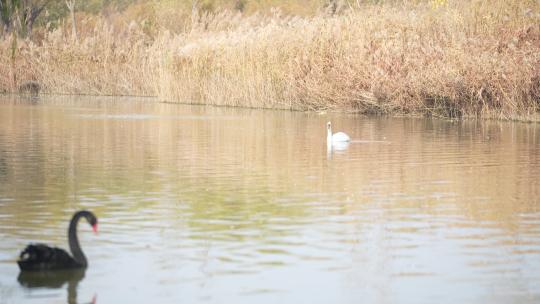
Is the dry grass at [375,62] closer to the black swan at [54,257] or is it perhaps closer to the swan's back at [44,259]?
the black swan at [54,257]

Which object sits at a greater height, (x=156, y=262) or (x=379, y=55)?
(x=379, y=55)

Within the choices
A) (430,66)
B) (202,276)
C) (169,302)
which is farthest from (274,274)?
(430,66)

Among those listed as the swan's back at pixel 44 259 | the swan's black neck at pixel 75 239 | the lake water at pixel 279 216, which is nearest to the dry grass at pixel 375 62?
the lake water at pixel 279 216

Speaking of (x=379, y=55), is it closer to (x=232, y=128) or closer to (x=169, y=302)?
(x=232, y=128)

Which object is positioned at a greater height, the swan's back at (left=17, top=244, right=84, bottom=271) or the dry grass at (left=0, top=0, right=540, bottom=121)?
the dry grass at (left=0, top=0, right=540, bottom=121)

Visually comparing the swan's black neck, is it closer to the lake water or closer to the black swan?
the black swan

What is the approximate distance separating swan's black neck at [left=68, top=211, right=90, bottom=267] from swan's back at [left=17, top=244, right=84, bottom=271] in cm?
5

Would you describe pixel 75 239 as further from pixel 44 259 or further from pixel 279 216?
pixel 279 216

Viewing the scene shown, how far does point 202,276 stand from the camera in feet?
26.7

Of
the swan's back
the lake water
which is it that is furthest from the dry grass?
the swan's back

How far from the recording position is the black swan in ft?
26.1

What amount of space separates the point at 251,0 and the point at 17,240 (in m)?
68.3

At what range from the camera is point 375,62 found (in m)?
27.5

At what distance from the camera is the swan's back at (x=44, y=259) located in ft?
26.1
